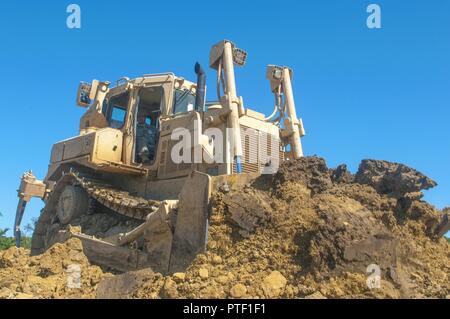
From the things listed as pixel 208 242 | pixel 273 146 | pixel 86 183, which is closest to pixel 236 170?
pixel 273 146

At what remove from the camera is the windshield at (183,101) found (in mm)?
9562

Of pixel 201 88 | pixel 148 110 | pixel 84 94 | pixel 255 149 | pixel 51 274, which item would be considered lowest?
pixel 51 274

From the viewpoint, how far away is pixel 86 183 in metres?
9.32

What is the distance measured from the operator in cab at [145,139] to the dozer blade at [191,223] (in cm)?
325

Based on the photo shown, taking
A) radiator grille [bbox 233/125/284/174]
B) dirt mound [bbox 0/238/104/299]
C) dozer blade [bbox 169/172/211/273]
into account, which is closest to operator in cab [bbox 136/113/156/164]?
radiator grille [bbox 233/125/284/174]

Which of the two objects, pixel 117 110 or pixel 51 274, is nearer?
pixel 51 274

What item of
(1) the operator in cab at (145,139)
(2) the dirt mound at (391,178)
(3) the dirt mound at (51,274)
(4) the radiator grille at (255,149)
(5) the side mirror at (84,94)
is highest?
(5) the side mirror at (84,94)

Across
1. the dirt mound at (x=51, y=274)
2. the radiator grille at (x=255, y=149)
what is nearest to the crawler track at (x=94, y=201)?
the dirt mound at (x=51, y=274)

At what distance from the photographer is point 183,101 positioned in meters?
9.63

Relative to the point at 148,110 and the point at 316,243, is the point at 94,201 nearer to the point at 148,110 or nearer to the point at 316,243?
the point at 148,110

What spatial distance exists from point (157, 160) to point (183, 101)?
4.78 ft

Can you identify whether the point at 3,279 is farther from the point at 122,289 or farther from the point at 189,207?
the point at 189,207

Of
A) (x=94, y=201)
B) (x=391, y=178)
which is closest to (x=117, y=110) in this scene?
(x=94, y=201)

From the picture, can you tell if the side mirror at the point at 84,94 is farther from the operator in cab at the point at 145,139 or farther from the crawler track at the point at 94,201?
the crawler track at the point at 94,201
